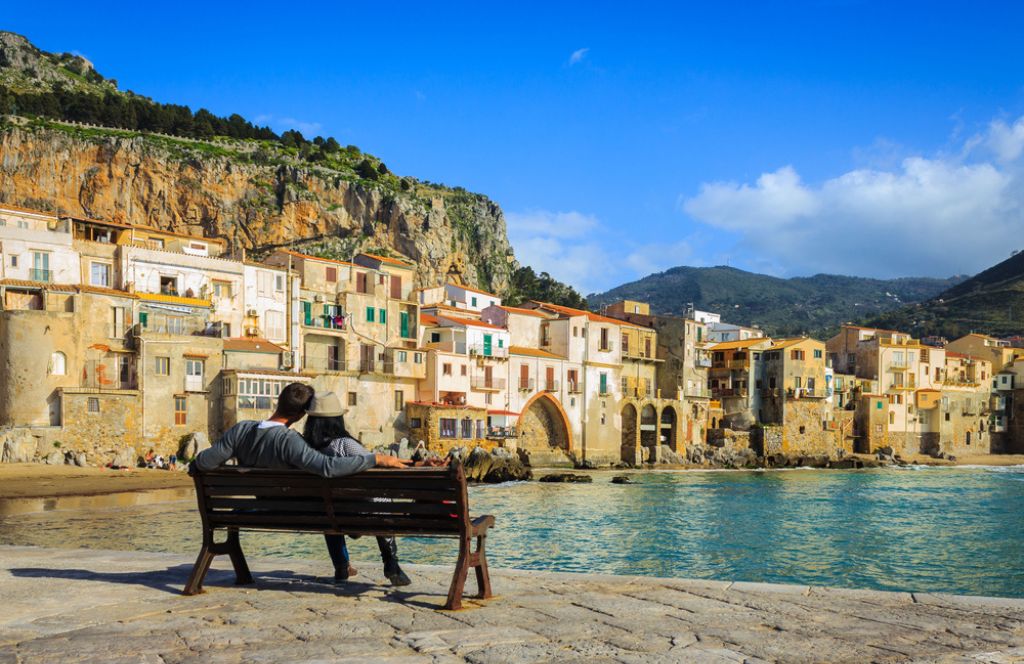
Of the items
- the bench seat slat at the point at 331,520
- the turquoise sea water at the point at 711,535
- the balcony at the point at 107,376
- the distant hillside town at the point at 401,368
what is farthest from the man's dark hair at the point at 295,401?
the balcony at the point at 107,376

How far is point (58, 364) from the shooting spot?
→ 131 feet

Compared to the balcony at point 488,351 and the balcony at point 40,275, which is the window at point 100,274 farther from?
the balcony at point 488,351

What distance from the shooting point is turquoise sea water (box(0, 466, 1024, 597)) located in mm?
18859

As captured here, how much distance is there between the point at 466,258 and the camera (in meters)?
112

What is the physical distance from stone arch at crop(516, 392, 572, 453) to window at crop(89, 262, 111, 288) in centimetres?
2775

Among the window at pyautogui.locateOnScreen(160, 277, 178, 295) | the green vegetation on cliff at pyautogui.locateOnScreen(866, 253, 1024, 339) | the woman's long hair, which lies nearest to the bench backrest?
the woman's long hair

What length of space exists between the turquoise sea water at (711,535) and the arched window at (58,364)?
51.7ft

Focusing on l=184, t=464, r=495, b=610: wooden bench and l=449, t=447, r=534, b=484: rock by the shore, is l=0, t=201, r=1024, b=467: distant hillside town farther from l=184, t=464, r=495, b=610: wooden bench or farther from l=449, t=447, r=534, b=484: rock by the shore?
l=184, t=464, r=495, b=610: wooden bench

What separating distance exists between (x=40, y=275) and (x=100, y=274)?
109 inches

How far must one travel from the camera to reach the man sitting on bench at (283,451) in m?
6.96

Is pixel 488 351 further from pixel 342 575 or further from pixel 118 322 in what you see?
pixel 342 575

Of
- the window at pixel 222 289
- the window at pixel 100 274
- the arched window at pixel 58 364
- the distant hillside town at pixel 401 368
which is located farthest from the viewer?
the window at pixel 222 289

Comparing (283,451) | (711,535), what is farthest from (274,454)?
(711,535)

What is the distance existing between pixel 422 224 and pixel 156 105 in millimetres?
42654
